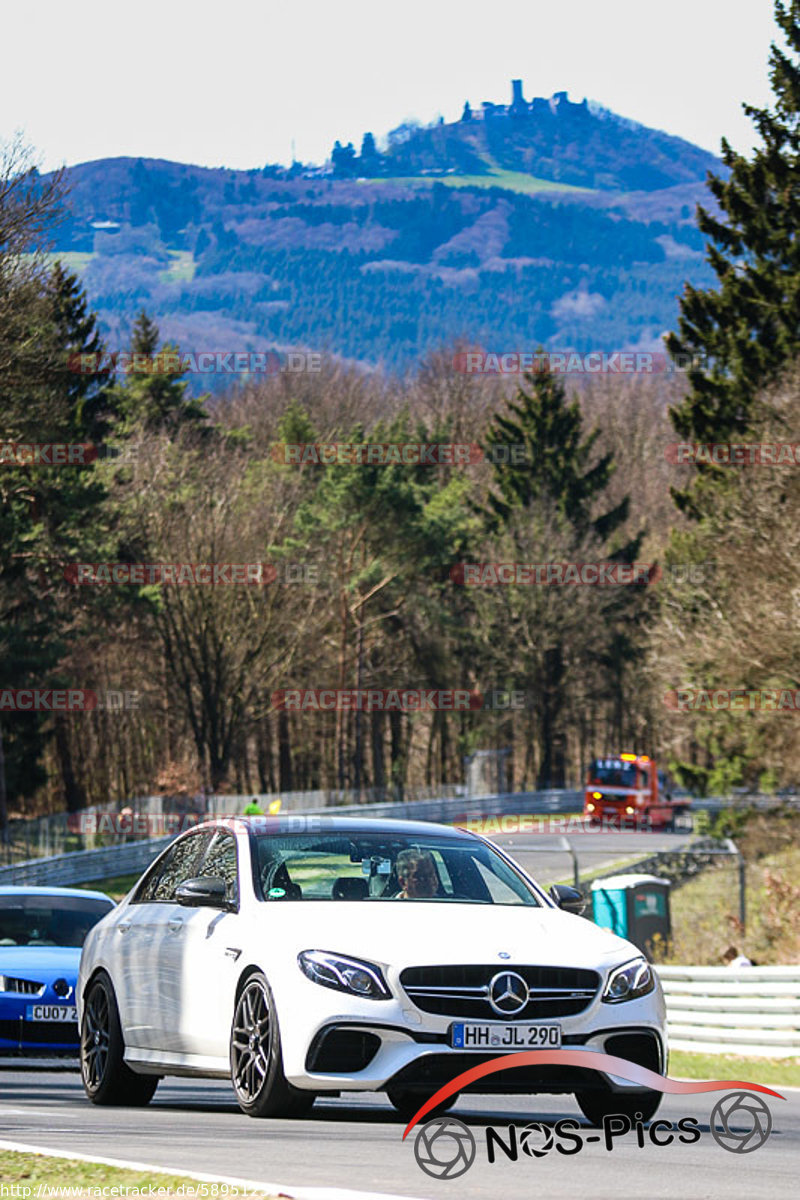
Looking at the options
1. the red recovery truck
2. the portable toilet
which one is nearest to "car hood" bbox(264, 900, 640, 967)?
the portable toilet

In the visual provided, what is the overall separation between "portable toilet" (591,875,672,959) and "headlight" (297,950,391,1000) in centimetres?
1947

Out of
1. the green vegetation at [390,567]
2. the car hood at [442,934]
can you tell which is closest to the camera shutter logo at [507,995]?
the car hood at [442,934]

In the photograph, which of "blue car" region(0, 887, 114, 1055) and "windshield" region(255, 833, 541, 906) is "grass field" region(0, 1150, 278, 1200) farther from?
"blue car" region(0, 887, 114, 1055)

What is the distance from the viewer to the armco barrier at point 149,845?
44.4m

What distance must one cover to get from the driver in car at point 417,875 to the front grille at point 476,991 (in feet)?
3.57

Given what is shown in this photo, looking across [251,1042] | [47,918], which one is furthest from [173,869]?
[47,918]

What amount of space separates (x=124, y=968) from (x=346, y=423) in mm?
87209

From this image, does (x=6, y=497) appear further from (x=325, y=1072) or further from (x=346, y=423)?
(x=346, y=423)

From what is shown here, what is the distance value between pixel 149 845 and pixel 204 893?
140ft

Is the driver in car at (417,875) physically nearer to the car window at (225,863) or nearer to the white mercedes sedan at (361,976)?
the white mercedes sedan at (361,976)

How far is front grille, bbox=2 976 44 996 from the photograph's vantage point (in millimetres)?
14125

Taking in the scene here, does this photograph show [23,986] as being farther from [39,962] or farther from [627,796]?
[627,796]

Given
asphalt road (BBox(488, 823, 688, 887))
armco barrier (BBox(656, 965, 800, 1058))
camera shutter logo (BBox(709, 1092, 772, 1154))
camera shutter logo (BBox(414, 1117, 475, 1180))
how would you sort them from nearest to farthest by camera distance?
camera shutter logo (BBox(414, 1117, 475, 1180))
camera shutter logo (BBox(709, 1092, 772, 1154))
armco barrier (BBox(656, 965, 800, 1058))
asphalt road (BBox(488, 823, 688, 887))

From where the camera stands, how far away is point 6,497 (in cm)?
4428
